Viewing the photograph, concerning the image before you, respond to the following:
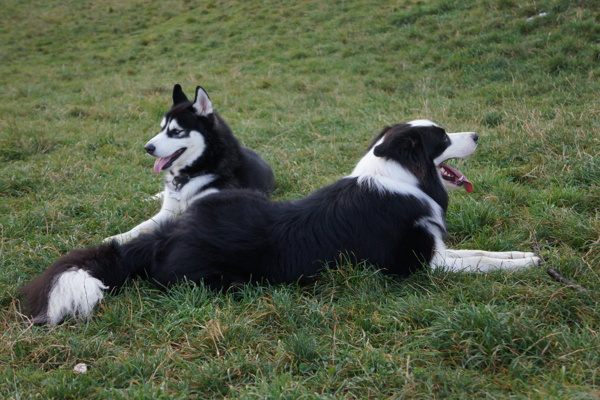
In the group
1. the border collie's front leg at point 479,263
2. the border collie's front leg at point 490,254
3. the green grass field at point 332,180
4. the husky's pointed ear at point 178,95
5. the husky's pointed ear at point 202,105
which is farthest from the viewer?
the husky's pointed ear at point 178,95

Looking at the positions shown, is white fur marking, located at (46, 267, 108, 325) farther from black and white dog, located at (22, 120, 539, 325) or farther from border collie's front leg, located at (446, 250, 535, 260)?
border collie's front leg, located at (446, 250, 535, 260)

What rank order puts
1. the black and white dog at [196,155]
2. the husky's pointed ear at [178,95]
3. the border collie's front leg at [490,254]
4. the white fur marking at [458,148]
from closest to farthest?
the border collie's front leg at [490,254], the white fur marking at [458,148], the black and white dog at [196,155], the husky's pointed ear at [178,95]

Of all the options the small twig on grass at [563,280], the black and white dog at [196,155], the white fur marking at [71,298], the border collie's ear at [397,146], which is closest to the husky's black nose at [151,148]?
the black and white dog at [196,155]

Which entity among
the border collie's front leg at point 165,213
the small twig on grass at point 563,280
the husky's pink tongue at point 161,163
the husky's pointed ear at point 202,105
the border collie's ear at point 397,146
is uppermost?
the husky's pointed ear at point 202,105

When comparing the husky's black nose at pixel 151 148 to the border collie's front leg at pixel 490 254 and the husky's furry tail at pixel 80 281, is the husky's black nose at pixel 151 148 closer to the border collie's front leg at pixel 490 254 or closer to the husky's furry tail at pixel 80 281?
the husky's furry tail at pixel 80 281

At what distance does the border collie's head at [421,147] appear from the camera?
3.96 m

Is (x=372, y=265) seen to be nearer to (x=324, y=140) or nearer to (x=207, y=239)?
(x=207, y=239)

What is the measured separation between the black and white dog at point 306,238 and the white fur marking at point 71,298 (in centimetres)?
5

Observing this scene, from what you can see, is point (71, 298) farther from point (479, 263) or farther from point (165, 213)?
point (479, 263)

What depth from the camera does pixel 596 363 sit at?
8.67 feet

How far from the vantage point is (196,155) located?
570cm

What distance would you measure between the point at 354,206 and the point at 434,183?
718 millimetres

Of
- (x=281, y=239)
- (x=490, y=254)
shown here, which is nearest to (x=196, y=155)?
(x=281, y=239)

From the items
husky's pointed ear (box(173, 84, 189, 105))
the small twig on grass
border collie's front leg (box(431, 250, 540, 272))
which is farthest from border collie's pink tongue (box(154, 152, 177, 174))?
the small twig on grass
